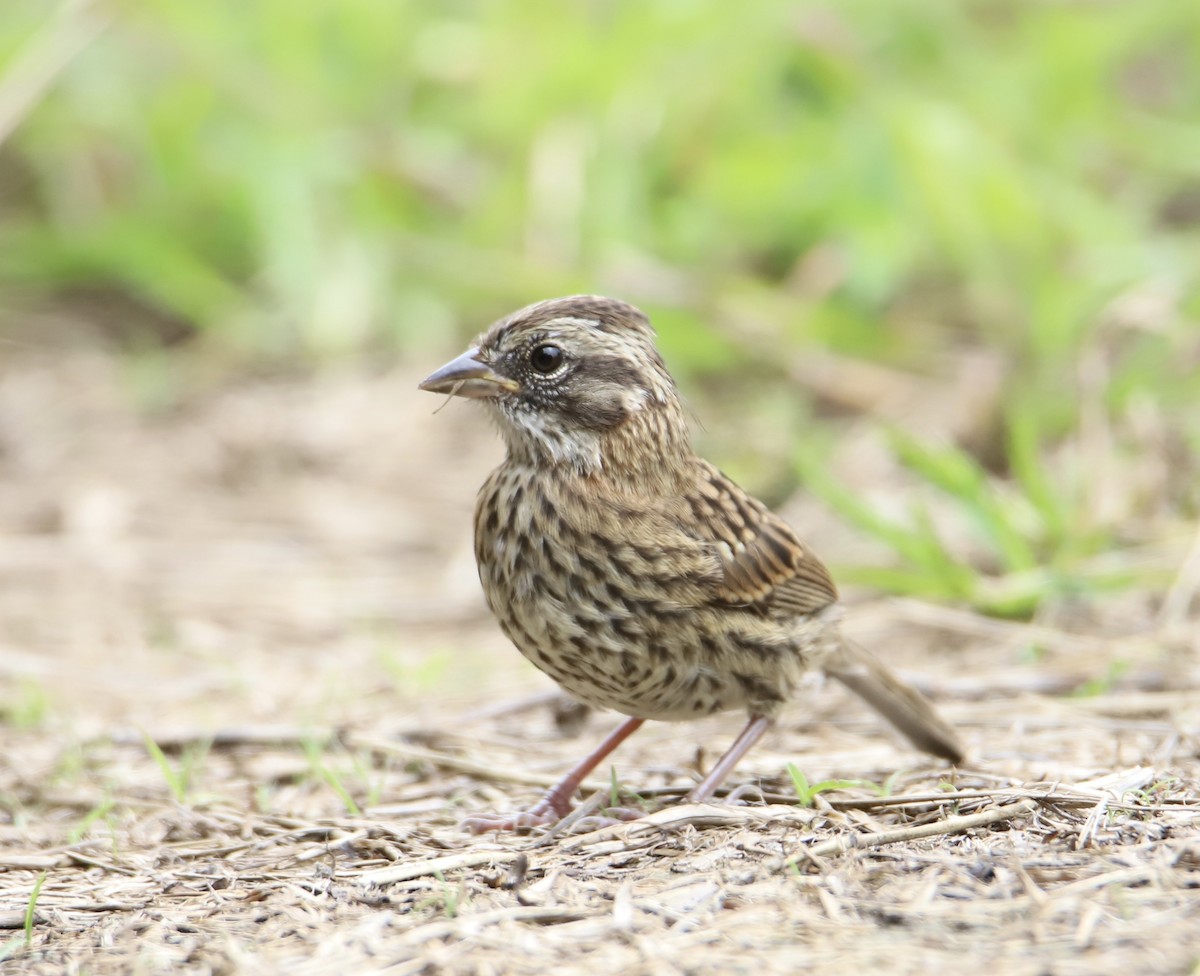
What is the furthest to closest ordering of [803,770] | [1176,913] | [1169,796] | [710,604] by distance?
1. [803,770]
2. [710,604]
3. [1169,796]
4. [1176,913]

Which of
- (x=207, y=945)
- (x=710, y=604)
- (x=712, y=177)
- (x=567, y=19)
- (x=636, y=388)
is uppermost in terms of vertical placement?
(x=567, y=19)

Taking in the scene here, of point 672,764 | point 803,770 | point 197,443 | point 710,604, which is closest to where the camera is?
point 710,604

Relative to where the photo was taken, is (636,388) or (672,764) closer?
(636,388)

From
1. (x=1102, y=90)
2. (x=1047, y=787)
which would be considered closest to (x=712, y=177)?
(x=1102, y=90)

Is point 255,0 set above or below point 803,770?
above

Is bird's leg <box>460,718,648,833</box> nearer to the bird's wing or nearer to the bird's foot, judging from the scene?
the bird's foot

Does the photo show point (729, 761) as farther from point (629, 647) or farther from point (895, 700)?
point (895, 700)

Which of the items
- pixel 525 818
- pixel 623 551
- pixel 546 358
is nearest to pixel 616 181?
pixel 546 358

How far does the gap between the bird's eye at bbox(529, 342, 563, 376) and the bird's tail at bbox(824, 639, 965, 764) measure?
109cm

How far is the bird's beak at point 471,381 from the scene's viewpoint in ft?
12.1

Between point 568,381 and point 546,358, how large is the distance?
8 cm

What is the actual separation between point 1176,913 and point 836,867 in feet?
1.94

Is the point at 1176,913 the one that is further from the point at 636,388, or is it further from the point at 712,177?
the point at 712,177

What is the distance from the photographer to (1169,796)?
3.15 m
